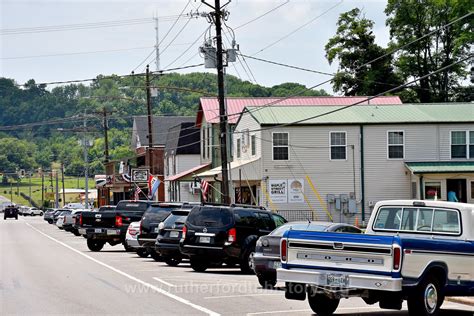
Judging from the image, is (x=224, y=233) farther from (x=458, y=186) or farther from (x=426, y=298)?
(x=458, y=186)

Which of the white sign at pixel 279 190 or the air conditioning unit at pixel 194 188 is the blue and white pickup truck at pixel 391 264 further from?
the air conditioning unit at pixel 194 188

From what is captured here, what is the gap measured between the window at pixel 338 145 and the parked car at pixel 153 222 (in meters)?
18.5

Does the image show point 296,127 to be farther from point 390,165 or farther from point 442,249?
point 442,249

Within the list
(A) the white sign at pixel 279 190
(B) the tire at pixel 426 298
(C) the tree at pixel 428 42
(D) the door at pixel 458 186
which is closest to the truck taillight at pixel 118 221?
(A) the white sign at pixel 279 190

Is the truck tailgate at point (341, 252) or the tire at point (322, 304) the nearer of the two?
the truck tailgate at point (341, 252)

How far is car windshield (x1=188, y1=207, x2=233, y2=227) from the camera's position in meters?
23.8

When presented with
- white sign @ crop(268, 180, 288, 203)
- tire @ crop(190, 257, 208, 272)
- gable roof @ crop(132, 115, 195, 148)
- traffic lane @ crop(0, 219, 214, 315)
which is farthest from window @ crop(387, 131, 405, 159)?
gable roof @ crop(132, 115, 195, 148)

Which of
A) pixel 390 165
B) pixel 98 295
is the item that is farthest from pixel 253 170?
pixel 98 295

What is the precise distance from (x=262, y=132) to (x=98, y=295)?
96.3 ft

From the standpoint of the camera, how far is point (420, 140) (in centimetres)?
4725

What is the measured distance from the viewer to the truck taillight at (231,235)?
23.6 metres

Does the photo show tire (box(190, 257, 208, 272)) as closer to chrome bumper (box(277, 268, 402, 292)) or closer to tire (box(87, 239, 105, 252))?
chrome bumper (box(277, 268, 402, 292))

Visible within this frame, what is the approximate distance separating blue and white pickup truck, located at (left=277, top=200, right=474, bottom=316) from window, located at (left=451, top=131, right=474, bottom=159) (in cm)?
3340

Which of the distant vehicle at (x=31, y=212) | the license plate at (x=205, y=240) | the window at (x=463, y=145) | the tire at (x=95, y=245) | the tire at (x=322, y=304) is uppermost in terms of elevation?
the window at (x=463, y=145)
